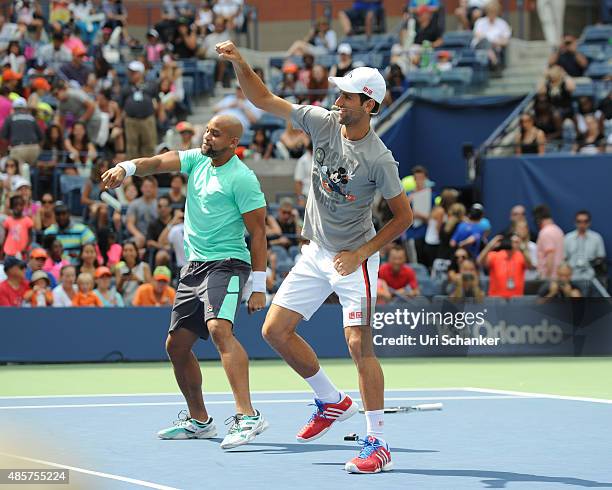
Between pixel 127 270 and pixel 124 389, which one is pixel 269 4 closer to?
pixel 127 270

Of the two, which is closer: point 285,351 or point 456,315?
point 285,351

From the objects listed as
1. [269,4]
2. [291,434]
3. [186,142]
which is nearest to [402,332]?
[186,142]

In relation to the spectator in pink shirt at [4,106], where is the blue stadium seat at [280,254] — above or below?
below

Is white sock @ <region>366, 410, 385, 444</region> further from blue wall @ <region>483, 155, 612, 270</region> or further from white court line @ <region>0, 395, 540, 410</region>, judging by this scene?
blue wall @ <region>483, 155, 612, 270</region>

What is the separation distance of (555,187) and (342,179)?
37.4 feet

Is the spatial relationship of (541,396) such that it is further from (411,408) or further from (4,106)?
(4,106)

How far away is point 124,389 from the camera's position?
509 inches

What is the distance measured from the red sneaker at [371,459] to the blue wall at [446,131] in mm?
13742

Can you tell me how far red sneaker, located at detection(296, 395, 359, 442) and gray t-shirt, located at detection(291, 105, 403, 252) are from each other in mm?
1104

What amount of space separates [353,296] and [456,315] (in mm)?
7713

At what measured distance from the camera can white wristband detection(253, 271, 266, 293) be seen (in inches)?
357

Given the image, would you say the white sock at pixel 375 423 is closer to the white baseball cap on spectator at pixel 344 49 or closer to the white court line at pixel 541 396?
the white court line at pixel 541 396

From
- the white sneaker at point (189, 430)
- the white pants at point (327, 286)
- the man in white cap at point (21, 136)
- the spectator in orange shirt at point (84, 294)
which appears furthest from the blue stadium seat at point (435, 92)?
the white pants at point (327, 286)

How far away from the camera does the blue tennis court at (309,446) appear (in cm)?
773
